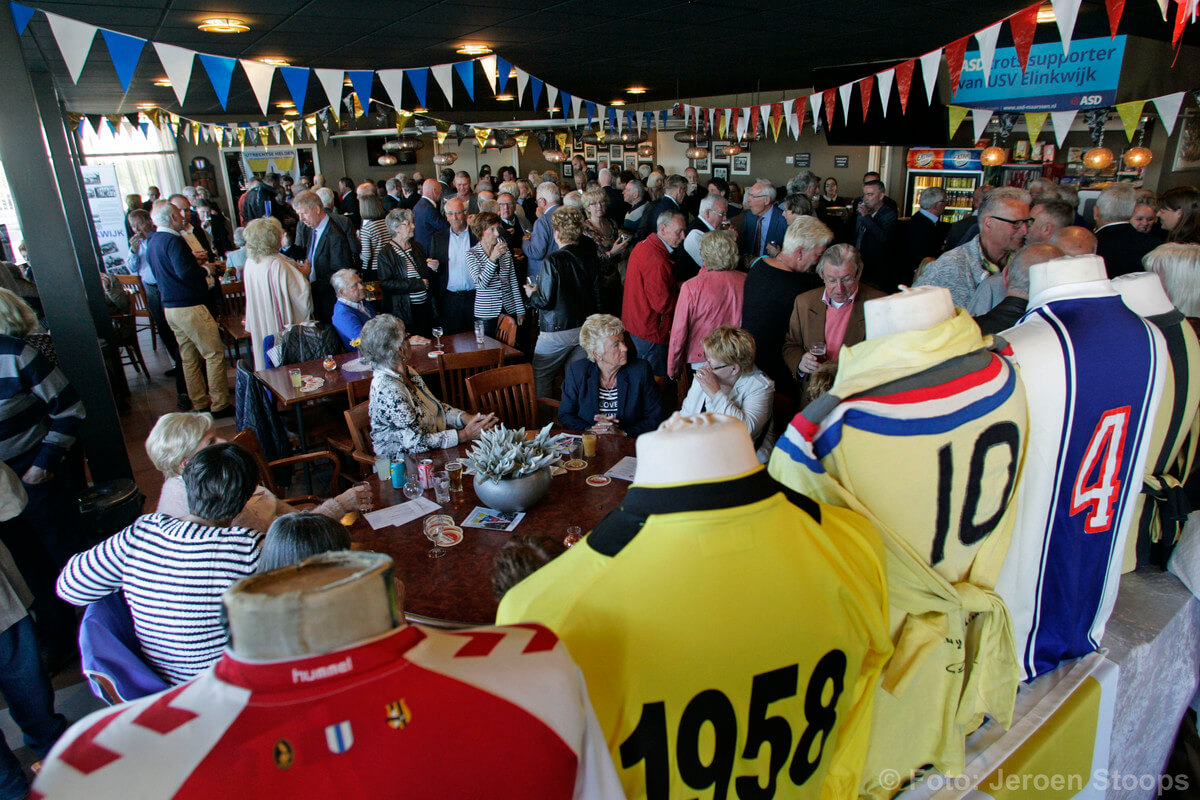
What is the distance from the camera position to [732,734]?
120 cm

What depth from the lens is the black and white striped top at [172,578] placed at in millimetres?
1941

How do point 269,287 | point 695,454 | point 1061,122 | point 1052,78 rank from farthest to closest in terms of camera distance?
point 1052,78
point 1061,122
point 269,287
point 695,454

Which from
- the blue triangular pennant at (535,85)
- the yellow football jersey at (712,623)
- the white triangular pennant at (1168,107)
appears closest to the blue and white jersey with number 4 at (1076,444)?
the yellow football jersey at (712,623)

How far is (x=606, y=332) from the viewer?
350 cm

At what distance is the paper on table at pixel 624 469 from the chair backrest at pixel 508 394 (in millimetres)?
1023

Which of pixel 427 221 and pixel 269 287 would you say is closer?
pixel 269 287

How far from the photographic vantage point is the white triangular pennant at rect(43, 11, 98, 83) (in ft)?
13.3

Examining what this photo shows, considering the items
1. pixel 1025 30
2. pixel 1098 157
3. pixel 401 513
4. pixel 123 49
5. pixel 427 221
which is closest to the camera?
pixel 401 513

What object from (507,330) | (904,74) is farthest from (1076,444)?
(904,74)

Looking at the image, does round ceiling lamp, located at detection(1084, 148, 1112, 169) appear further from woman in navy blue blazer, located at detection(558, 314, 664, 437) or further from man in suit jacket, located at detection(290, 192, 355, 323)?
man in suit jacket, located at detection(290, 192, 355, 323)

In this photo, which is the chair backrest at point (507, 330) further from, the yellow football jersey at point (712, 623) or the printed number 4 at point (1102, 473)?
the yellow football jersey at point (712, 623)

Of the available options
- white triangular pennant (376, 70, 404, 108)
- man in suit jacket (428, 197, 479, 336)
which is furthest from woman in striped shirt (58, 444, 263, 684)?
white triangular pennant (376, 70, 404, 108)

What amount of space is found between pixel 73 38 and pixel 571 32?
12.0ft

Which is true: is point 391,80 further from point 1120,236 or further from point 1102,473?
point 1102,473
